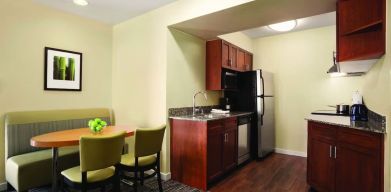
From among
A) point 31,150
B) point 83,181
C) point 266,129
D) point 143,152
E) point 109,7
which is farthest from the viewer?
point 266,129

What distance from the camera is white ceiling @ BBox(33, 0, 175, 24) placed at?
9.65 feet

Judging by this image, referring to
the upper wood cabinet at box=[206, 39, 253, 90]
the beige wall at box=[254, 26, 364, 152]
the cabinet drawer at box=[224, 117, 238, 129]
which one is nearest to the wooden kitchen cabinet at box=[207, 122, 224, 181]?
the cabinet drawer at box=[224, 117, 238, 129]

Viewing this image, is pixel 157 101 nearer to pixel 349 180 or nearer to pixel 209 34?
pixel 209 34

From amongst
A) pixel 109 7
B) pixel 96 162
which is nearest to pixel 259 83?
pixel 109 7

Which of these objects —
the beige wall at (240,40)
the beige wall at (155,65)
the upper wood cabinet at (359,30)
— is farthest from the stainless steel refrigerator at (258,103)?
the upper wood cabinet at (359,30)

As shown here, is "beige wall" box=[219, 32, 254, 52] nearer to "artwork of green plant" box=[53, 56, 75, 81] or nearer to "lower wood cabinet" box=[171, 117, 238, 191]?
"lower wood cabinet" box=[171, 117, 238, 191]

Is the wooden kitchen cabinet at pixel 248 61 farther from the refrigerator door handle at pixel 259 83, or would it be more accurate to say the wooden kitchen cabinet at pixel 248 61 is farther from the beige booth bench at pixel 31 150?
the beige booth bench at pixel 31 150

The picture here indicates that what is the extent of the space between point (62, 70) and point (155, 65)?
144cm

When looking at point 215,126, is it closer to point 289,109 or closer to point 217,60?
point 217,60

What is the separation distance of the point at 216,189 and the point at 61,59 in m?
2.99

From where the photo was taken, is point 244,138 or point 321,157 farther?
point 244,138

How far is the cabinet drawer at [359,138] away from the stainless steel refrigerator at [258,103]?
1.91 meters

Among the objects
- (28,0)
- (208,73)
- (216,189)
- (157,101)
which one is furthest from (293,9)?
(28,0)

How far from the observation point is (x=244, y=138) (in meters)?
3.78
